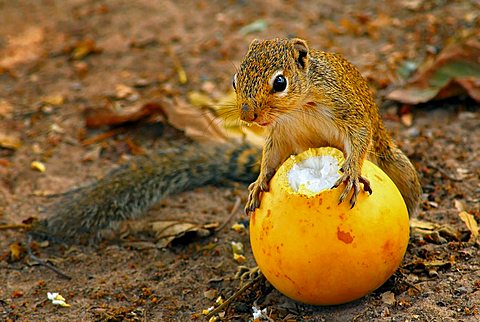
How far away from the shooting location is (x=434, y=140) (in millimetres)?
4457

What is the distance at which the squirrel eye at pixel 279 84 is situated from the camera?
2949 mm

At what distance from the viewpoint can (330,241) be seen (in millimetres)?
2764

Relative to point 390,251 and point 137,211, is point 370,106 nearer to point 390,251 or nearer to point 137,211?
point 390,251

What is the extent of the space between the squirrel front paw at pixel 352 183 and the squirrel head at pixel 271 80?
343 mm

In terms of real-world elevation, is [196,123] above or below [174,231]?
above

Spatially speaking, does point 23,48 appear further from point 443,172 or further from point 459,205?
point 459,205

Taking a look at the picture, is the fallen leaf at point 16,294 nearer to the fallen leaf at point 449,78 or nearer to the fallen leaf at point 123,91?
the fallen leaf at point 123,91

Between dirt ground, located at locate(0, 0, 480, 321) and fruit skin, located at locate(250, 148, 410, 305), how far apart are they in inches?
7.7

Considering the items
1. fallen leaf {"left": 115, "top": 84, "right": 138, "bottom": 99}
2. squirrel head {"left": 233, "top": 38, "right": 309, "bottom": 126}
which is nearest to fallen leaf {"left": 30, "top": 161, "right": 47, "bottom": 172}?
fallen leaf {"left": 115, "top": 84, "right": 138, "bottom": 99}

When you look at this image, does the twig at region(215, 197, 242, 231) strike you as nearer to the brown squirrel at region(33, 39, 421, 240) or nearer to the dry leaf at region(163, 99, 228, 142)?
the brown squirrel at region(33, 39, 421, 240)

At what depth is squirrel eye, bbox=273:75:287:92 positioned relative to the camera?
2.95 meters

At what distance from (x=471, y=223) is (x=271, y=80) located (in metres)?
1.22

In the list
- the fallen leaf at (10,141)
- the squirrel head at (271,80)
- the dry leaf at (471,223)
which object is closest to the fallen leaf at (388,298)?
the dry leaf at (471,223)

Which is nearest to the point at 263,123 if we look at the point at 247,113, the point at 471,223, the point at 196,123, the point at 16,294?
the point at 247,113
